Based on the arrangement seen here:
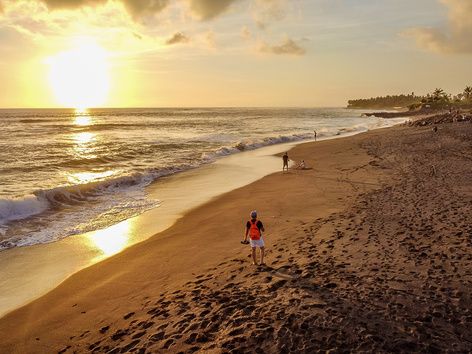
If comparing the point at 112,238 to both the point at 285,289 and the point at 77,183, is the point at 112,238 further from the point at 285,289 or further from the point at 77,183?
→ the point at 77,183

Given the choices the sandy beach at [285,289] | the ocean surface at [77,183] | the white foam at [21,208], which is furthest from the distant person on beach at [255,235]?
the white foam at [21,208]

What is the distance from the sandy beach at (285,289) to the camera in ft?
21.9

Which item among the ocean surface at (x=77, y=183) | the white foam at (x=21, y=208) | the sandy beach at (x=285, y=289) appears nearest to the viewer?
the sandy beach at (x=285, y=289)

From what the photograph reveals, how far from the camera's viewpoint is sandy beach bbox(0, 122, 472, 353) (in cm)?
667

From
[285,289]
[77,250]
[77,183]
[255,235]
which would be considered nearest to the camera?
[285,289]

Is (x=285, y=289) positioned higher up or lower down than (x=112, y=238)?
higher up

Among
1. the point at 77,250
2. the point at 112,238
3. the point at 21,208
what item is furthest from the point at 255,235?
the point at 21,208

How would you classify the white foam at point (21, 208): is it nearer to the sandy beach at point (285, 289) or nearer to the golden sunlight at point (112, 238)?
the golden sunlight at point (112, 238)

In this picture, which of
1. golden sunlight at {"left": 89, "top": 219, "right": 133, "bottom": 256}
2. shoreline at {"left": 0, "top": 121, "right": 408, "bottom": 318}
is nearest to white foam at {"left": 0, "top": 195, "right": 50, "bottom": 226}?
shoreline at {"left": 0, "top": 121, "right": 408, "bottom": 318}

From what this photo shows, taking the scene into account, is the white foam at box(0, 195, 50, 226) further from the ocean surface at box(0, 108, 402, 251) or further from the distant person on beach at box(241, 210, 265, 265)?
the distant person on beach at box(241, 210, 265, 265)

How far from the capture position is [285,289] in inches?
326

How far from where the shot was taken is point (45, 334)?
7871 mm

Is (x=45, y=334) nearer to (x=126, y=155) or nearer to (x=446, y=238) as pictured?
(x=446, y=238)

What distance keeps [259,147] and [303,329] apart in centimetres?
3822
